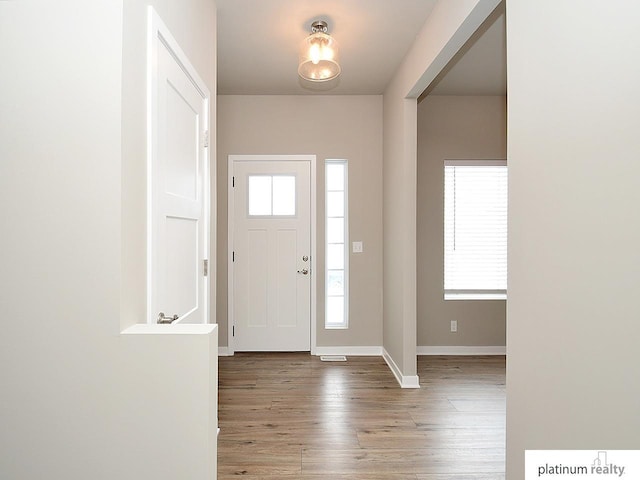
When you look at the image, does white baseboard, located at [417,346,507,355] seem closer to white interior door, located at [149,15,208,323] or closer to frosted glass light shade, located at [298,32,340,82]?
white interior door, located at [149,15,208,323]

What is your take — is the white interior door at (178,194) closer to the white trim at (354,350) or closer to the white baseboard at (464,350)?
the white trim at (354,350)

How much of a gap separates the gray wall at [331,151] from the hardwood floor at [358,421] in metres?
0.56

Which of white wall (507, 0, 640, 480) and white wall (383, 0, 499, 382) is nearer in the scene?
white wall (507, 0, 640, 480)

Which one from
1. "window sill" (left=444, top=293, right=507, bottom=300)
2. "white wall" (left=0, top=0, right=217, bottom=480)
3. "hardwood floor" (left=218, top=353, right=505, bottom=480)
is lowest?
"hardwood floor" (left=218, top=353, right=505, bottom=480)

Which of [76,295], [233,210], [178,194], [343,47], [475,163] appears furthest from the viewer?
[475,163]

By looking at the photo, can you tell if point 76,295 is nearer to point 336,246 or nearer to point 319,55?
point 319,55

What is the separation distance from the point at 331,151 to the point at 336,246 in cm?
102

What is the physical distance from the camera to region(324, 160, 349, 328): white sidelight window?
461 cm

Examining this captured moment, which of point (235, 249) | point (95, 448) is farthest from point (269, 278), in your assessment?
point (95, 448)

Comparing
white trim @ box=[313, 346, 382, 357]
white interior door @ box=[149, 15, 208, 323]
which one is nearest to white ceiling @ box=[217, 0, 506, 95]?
white interior door @ box=[149, 15, 208, 323]

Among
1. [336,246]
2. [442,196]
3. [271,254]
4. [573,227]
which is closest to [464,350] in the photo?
[442,196]

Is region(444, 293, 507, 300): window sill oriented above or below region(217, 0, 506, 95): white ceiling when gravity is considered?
below

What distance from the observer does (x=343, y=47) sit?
11.1ft

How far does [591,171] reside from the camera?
1.24 meters
